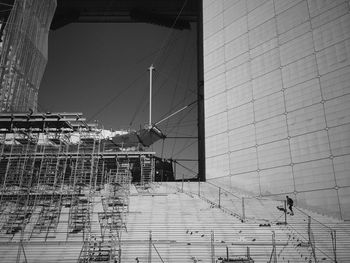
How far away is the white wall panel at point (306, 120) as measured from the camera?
75.0 feet

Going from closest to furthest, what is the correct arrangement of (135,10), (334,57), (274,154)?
(334,57)
(274,154)
(135,10)

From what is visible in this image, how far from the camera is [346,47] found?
22.3 meters

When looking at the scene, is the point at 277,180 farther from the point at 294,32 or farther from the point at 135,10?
the point at 135,10

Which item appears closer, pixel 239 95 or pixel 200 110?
pixel 239 95

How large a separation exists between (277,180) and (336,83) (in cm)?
779

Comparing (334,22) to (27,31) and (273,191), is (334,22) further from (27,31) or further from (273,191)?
(27,31)

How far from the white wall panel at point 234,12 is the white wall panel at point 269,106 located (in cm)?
921

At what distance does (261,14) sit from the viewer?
95.6 ft

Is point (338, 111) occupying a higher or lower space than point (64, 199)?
higher

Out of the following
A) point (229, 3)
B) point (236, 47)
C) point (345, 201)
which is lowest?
point (345, 201)

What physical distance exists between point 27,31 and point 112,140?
1632 centimetres

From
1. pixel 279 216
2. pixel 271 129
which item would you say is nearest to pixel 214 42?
pixel 271 129

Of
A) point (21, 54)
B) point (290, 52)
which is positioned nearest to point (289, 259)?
point (290, 52)

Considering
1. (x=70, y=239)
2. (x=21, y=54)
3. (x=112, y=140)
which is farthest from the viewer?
(x=21, y=54)
